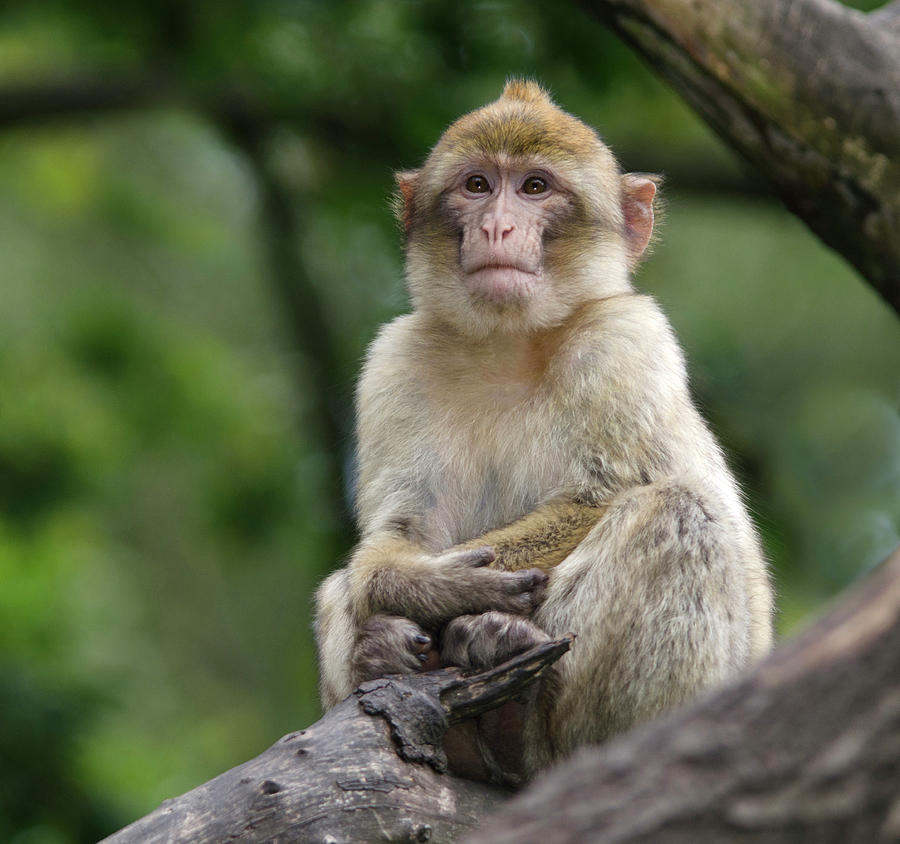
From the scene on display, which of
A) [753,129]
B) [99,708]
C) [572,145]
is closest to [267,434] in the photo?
[99,708]

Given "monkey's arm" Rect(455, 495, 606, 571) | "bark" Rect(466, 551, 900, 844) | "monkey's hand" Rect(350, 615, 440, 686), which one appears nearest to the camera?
"bark" Rect(466, 551, 900, 844)

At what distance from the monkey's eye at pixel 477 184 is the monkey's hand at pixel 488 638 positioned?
5.15 feet

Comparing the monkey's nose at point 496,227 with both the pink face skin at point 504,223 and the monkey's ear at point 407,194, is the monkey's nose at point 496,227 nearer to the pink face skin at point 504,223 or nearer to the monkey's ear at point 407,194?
the pink face skin at point 504,223

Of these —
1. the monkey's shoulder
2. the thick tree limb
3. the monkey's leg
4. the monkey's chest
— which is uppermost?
the monkey's shoulder

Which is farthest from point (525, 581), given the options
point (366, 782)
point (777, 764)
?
point (777, 764)

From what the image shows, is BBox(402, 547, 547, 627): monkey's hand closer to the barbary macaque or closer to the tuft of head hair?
the barbary macaque

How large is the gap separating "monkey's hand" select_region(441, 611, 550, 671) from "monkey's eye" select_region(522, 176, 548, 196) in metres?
1.57

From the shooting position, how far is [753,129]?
4.02 meters

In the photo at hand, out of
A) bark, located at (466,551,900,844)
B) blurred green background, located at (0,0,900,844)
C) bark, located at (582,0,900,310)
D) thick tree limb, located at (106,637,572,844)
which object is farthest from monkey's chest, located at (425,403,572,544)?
bark, located at (466,551,900,844)

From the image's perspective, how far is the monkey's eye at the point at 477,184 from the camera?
15.0ft

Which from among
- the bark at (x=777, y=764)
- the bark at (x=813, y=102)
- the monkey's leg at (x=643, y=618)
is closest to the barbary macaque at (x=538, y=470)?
the monkey's leg at (x=643, y=618)

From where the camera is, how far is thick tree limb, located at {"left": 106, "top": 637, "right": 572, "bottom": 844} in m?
3.33

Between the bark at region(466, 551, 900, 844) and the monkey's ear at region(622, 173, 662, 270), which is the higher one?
the monkey's ear at region(622, 173, 662, 270)

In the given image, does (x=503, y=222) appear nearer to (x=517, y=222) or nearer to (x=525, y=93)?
(x=517, y=222)
